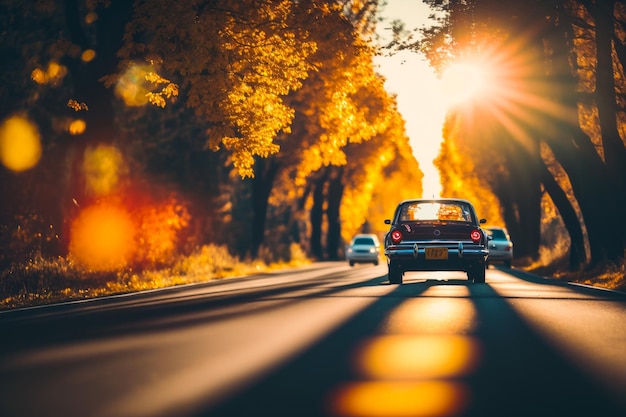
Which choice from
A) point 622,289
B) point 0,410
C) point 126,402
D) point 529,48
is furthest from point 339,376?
point 529,48

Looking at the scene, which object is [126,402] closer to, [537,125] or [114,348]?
[114,348]

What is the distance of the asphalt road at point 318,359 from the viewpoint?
22.1 ft

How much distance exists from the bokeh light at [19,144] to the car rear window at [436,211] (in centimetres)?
1164

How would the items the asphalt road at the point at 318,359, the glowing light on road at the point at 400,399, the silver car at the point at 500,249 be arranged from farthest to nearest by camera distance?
the silver car at the point at 500,249, the asphalt road at the point at 318,359, the glowing light on road at the point at 400,399

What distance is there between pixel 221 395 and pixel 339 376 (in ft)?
4.21

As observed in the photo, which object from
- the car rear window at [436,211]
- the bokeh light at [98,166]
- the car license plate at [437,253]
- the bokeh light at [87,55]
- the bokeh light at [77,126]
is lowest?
the car license plate at [437,253]

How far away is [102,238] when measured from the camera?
74.9 feet

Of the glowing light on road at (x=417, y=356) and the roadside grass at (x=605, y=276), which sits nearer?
the glowing light on road at (x=417, y=356)

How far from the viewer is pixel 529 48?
26.4 m

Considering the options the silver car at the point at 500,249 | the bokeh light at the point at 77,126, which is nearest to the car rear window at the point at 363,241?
the silver car at the point at 500,249

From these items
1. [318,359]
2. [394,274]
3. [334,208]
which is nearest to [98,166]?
[394,274]

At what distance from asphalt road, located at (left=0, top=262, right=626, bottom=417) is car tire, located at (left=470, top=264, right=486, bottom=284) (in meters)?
3.97

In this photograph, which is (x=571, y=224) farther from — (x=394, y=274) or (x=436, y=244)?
(x=436, y=244)

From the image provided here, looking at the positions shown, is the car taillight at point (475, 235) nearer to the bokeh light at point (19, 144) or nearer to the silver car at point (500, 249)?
the bokeh light at point (19, 144)
